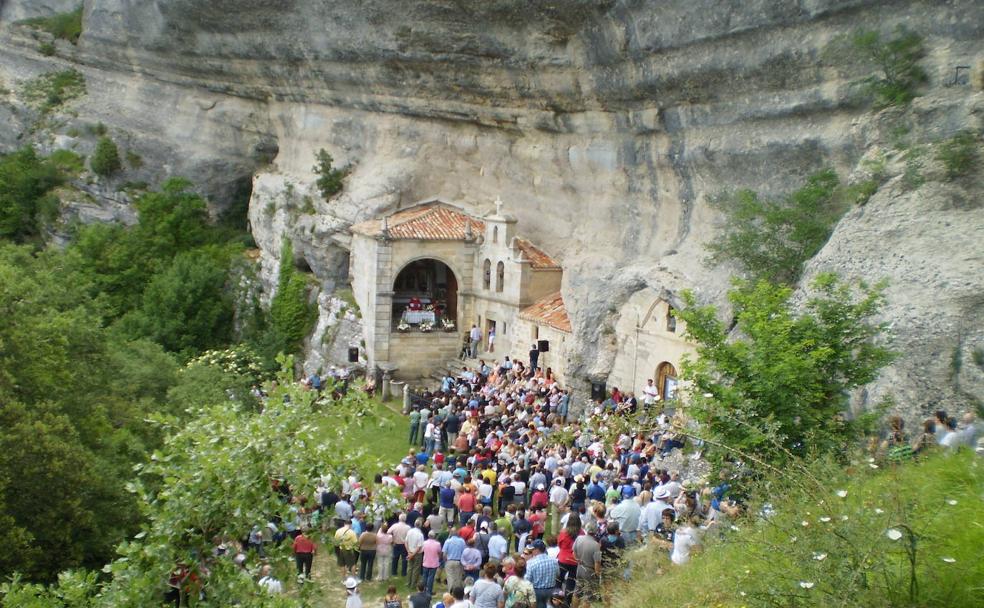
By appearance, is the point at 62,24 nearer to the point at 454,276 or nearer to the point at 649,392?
the point at 454,276

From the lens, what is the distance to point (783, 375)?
12117 mm

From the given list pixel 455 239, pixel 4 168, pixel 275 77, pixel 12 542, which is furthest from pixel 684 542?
pixel 4 168

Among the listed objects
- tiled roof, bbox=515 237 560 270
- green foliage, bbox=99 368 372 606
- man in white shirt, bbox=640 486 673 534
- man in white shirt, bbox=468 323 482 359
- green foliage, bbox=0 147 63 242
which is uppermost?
green foliage, bbox=0 147 63 242

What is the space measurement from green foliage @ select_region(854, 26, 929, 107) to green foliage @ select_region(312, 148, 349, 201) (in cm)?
2035

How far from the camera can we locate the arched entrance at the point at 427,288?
3356 centimetres

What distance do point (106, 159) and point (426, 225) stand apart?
58.7 feet

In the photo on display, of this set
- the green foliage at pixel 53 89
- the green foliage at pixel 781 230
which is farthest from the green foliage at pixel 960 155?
the green foliage at pixel 53 89

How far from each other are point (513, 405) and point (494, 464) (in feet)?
17.5

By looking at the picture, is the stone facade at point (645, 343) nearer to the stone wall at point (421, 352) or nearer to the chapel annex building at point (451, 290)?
the chapel annex building at point (451, 290)

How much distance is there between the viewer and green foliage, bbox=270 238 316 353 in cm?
3484

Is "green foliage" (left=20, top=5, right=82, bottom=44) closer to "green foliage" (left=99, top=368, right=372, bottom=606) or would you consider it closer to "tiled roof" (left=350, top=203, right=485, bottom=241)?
"tiled roof" (left=350, top=203, right=485, bottom=241)

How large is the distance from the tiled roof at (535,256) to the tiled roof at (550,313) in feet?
2.95

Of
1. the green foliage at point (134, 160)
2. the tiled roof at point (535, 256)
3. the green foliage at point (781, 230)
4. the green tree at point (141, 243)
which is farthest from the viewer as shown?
the green foliage at point (134, 160)

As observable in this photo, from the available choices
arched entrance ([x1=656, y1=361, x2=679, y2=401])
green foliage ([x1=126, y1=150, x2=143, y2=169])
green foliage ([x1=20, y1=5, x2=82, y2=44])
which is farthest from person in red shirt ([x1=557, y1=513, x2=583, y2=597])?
green foliage ([x1=20, y1=5, x2=82, y2=44])
